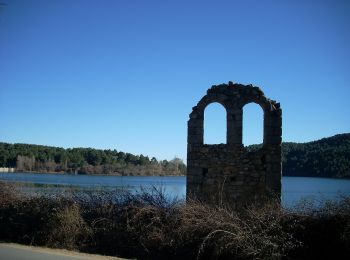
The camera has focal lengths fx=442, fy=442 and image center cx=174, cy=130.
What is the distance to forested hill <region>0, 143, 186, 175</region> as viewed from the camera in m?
105

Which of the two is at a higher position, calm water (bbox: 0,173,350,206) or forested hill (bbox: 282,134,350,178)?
forested hill (bbox: 282,134,350,178)

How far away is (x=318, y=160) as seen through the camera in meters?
71.7

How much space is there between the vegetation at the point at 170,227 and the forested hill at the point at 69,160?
288ft

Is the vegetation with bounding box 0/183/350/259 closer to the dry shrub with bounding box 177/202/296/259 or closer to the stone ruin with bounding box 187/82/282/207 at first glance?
the dry shrub with bounding box 177/202/296/259

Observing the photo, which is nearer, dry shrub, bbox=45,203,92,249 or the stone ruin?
dry shrub, bbox=45,203,92,249

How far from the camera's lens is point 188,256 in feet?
33.1

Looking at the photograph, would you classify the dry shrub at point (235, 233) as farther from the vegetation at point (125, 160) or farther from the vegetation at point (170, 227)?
the vegetation at point (125, 160)

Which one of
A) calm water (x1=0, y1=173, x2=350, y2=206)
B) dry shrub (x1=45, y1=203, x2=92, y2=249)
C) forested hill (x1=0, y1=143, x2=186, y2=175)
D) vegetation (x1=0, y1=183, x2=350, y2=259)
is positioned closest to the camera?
vegetation (x1=0, y1=183, x2=350, y2=259)

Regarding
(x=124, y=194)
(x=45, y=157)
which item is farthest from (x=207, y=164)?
(x=45, y=157)

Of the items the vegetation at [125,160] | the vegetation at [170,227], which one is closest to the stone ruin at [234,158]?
the vegetation at [170,227]

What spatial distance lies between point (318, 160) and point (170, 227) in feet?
214

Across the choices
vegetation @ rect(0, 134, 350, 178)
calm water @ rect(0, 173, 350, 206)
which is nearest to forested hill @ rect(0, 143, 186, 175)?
vegetation @ rect(0, 134, 350, 178)

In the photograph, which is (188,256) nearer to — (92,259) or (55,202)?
(92,259)

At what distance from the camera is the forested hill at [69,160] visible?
346ft
